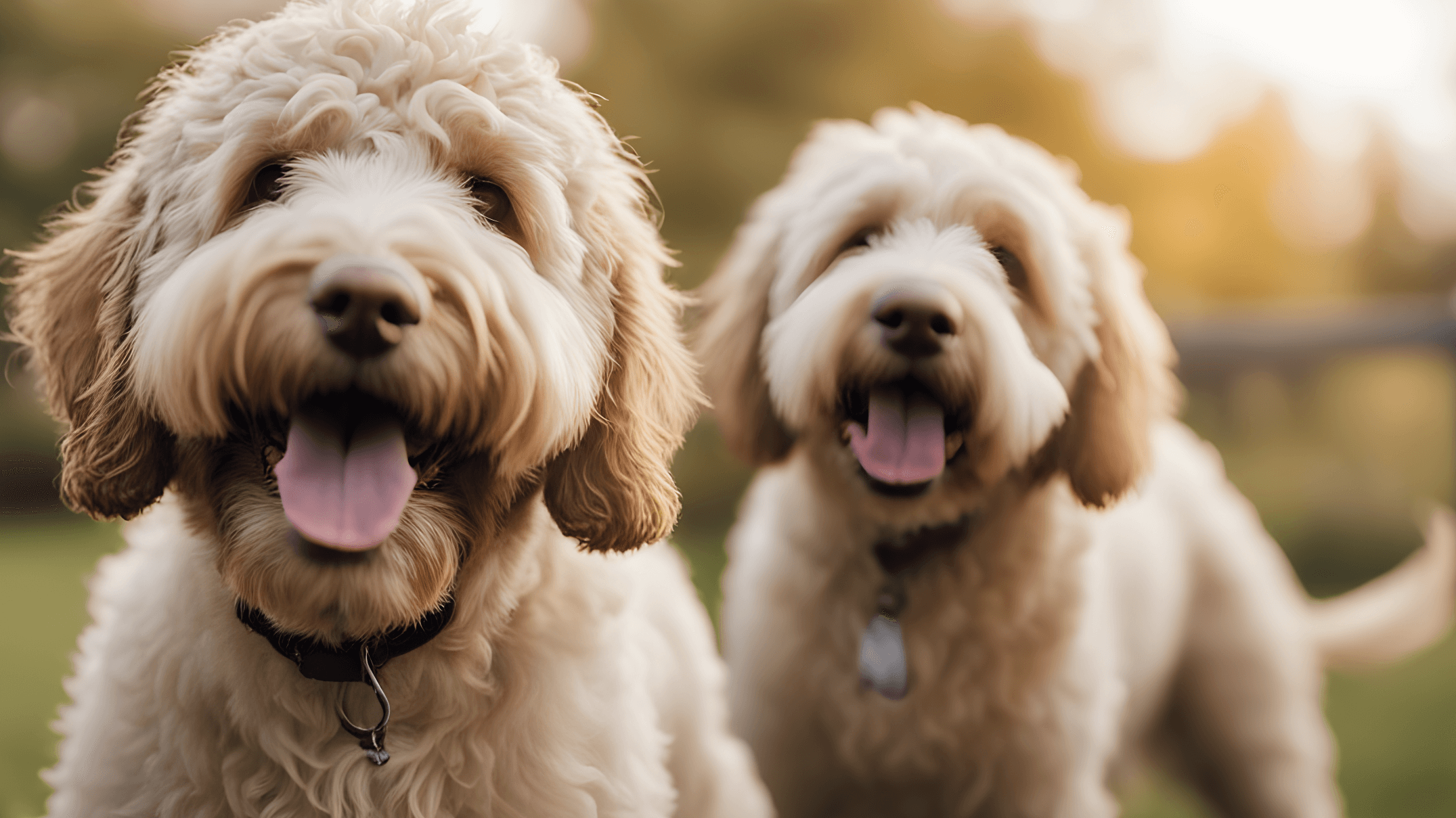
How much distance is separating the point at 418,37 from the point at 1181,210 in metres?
6.14

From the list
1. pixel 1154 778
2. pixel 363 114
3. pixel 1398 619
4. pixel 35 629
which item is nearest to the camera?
pixel 363 114

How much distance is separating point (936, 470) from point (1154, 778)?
6.73 ft

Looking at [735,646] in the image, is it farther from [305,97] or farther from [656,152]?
[656,152]

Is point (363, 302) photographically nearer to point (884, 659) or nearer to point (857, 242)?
point (857, 242)

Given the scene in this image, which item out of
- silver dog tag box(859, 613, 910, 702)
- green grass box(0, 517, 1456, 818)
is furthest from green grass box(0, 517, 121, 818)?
silver dog tag box(859, 613, 910, 702)

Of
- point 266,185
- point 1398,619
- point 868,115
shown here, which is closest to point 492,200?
point 266,185

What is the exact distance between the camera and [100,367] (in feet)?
5.58

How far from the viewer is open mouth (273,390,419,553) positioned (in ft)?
4.77

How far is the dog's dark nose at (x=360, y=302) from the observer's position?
4.34 feet

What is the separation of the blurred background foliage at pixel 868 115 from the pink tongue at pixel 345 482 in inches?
164

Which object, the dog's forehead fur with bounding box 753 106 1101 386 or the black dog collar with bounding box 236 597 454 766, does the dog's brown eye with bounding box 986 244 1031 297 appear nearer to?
the dog's forehead fur with bounding box 753 106 1101 386

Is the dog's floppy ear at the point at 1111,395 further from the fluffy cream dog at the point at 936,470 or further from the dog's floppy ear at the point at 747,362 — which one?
the dog's floppy ear at the point at 747,362

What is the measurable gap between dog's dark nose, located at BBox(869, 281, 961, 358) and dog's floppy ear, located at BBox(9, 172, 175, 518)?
1.37 m

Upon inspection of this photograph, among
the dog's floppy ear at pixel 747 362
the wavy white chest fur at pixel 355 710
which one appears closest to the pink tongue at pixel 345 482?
the wavy white chest fur at pixel 355 710
